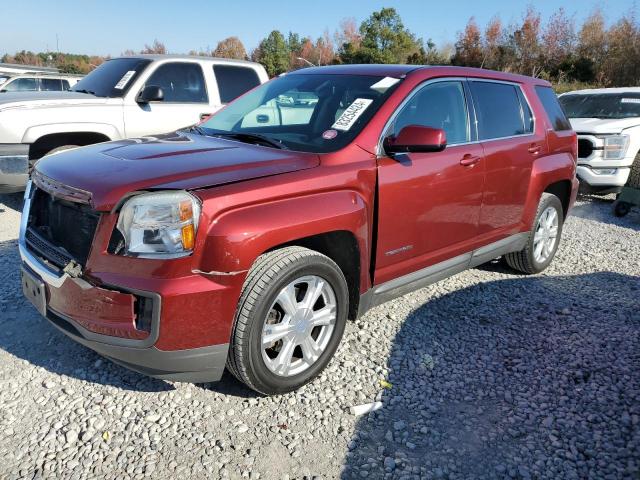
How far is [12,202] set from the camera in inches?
265

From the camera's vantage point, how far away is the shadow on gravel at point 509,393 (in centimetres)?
245

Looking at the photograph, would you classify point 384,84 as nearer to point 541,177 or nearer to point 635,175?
point 541,177

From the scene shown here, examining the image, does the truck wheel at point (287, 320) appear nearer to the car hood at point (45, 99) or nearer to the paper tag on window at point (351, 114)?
the paper tag on window at point (351, 114)

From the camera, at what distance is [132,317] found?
2.35 meters

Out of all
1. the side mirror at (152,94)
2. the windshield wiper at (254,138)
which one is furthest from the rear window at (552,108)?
the side mirror at (152,94)

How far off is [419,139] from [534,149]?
1792mm

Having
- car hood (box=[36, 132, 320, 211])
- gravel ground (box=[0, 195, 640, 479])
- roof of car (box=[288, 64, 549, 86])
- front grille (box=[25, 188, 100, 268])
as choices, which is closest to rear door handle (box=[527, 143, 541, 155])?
roof of car (box=[288, 64, 549, 86])

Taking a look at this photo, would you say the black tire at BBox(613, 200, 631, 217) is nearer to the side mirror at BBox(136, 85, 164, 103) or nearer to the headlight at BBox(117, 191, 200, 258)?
the side mirror at BBox(136, 85, 164, 103)

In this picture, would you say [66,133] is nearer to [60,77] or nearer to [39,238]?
[39,238]

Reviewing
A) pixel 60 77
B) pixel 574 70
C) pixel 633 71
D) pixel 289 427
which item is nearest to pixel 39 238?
pixel 289 427

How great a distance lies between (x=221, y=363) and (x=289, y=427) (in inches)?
19.5

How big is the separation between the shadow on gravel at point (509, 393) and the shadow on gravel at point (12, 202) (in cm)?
524

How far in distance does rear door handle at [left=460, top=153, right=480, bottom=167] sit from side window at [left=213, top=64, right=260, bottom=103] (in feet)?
14.3

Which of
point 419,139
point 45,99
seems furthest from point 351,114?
point 45,99
